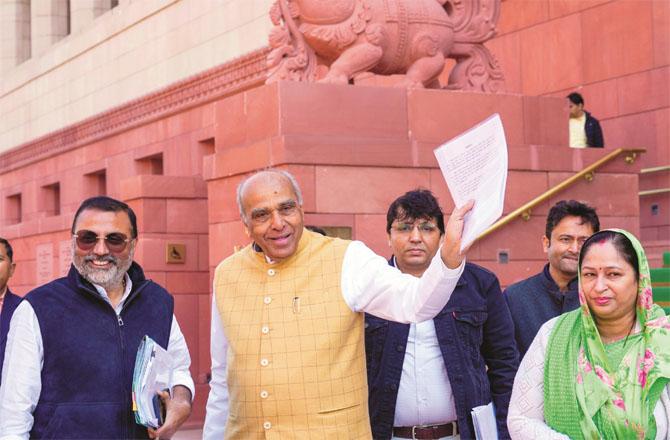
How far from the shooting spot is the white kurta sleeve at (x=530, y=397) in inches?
163

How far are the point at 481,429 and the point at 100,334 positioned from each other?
1.62 metres

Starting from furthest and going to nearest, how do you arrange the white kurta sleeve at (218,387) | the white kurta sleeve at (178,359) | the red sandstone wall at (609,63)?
1. the red sandstone wall at (609,63)
2. the white kurta sleeve at (218,387)
3. the white kurta sleeve at (178,359)

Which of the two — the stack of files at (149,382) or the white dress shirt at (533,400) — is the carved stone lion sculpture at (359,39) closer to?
the stack of files at (149,382)

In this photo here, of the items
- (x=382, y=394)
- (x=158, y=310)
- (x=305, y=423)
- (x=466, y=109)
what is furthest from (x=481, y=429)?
(x=466, y=109)

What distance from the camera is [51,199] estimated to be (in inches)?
921

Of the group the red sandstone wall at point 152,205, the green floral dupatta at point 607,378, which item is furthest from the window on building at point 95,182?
the green floral dupatta at point 607,378

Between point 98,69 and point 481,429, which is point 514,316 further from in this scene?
point 98,69

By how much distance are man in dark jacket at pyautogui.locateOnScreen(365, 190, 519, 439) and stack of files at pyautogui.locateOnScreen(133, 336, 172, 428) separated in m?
1.07

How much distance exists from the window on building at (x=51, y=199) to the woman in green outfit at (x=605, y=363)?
20.0 metres

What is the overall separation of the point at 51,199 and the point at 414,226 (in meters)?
19.1

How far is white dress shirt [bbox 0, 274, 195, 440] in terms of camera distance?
4.12m

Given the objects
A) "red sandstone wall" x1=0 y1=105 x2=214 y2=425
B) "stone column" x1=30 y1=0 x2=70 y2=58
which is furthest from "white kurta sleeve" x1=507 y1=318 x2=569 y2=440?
"stone column" x1=30 y1=0 x2=70 y2=58

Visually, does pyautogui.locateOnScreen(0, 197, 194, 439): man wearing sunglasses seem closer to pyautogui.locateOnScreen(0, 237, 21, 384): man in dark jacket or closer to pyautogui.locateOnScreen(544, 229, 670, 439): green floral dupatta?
pyautogui.locateOnScreen(544, 229, 670, 439): green floral dupatta

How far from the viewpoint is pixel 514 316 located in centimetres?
581
